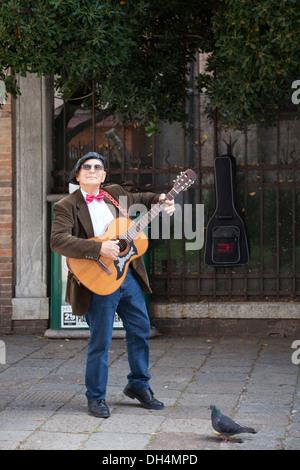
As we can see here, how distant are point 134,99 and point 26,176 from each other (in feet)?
5.93

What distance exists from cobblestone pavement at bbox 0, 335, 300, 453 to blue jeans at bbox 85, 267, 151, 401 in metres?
0.22

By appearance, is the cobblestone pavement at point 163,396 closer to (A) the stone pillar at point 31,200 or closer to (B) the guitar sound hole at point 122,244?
(A) the stone pillar at point 31,200

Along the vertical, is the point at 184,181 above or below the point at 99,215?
above

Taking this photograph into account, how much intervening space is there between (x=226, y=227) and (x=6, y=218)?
2.38 meters

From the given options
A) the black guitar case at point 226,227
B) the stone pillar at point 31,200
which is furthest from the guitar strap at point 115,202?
the stone pillar at point 31,200

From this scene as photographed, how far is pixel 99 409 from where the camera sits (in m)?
4.95

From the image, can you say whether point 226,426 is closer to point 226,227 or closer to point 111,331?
point 111,331

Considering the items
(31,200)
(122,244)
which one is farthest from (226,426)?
(31,200)

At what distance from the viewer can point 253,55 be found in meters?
6.10

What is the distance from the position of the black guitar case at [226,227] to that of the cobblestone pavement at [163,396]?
863 millimetres

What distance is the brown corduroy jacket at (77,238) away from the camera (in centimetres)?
481
